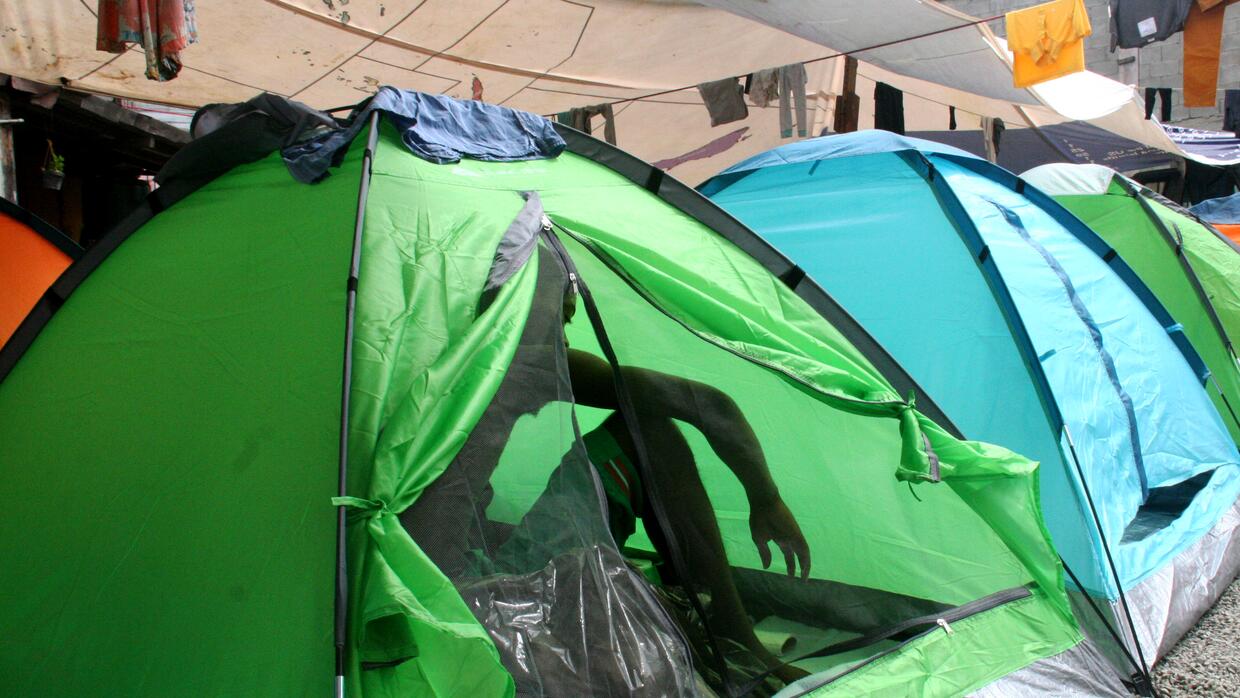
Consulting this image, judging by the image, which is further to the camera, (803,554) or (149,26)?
(149,26)

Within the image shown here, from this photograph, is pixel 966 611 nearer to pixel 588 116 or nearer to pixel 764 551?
pixel 764 551

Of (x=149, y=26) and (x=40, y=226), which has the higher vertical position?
(x=149, y=26)

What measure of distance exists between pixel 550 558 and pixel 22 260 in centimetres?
282

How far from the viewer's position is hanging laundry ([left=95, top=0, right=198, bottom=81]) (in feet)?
8.39

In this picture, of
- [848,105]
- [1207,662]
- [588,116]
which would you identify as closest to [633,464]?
[1207,662]

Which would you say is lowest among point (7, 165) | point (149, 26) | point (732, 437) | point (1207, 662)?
point (1207, 662)

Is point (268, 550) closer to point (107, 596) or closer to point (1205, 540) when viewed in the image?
point (107, 596)

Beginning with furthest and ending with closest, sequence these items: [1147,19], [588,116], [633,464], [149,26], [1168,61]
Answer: [1168,61]
[1147,19]
[588,116]
[149,26]
[633,464]

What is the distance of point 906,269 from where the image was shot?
287cm

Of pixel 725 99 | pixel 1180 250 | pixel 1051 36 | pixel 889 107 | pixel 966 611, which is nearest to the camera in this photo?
pixel 966 611

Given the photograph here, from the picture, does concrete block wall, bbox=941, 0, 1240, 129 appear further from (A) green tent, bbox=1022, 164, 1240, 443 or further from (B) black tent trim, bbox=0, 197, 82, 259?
(B) black tent trim, bbox=0, 197, 82, 259

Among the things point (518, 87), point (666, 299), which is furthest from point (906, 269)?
point (518, 87)

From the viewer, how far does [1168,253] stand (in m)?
4.15

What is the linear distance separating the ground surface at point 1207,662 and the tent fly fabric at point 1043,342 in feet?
0.17
